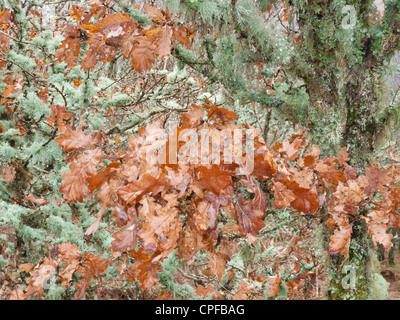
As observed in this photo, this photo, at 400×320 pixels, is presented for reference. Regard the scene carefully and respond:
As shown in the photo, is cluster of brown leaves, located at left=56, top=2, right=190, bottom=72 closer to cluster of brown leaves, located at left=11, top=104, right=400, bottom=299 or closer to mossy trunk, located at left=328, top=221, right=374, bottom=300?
cluster of brown leaves, located at left=11, top=104, right=400, bottom=299

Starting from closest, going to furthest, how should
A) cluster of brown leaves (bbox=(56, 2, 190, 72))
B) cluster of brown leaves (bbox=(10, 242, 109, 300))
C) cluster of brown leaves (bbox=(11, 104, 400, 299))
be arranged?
cluster of brown leaves (bbox=(11, 104, 400, 299)) → cluster of brown leaves (bbox=(56, 2, 190, 72)) → cluster of brown leaves (bbox=(10, 242, 109, 300))

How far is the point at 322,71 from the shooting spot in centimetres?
148

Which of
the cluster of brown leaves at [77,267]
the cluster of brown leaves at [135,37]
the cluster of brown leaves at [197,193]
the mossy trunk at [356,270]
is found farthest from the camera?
the cluster of brown leaves at [77,267]

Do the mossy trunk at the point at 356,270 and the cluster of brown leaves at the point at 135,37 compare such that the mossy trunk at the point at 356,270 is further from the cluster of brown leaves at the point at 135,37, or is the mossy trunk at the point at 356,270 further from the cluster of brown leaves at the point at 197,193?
A: the cluster of brown leaves at the point at 135,37

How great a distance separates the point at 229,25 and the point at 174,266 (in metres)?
1.40

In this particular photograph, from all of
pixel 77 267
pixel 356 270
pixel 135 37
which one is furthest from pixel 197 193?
pixel 77 267

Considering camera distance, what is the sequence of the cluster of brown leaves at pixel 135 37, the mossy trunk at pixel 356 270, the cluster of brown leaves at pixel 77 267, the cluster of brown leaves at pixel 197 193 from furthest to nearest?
1. the cluster of brown leaves at pixel 77 267
2. the mossy trunk at pixel 356 270
3. the cluster of brown leaves at pixel 135 37
4. the cluster of brown leaves at pixel 197 193

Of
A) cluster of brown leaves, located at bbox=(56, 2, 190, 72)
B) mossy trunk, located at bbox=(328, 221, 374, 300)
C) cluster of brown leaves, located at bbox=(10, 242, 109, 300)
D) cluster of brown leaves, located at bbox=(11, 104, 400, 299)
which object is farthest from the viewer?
cluster of brown leaves, located at bbox=(10, 242, 109, 300)

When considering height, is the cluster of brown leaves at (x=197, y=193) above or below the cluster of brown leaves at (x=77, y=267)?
above

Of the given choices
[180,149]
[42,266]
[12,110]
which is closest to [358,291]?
[180,149]

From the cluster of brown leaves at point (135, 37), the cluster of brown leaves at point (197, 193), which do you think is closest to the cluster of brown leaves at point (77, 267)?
the cluster of brown leaves at point (197, 193)

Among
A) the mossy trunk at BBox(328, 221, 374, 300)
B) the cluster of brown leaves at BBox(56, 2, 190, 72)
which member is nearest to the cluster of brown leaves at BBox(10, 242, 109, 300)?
the cluster of brown leaves at BBox(56, 2, 190, 72)

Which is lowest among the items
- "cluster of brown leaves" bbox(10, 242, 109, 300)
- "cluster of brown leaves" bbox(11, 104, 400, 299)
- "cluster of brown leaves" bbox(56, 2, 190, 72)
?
"cluster of brown leaves" bbox(10, 242, 109, 300)

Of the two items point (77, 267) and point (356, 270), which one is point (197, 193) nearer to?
point (356, 270)
